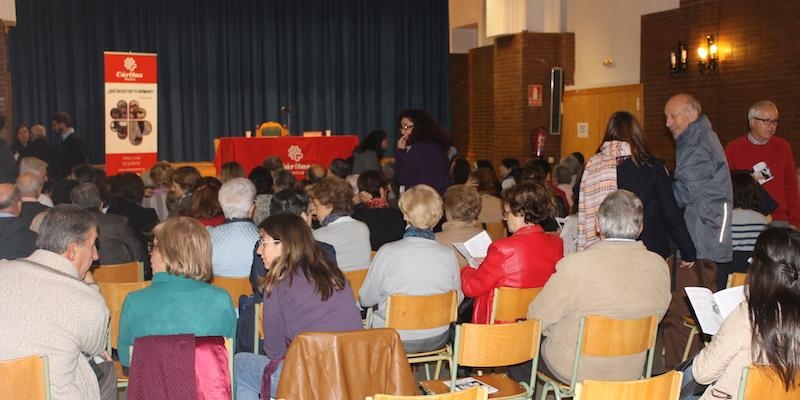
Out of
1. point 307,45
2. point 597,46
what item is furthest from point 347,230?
point 307,45

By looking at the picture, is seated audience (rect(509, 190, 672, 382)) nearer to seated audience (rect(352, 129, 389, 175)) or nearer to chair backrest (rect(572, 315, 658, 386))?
chair backrest (rect(572, 315, 658, 386))

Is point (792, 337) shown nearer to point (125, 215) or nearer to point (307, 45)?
point (125, 215)

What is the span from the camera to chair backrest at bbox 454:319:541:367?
3447 mm

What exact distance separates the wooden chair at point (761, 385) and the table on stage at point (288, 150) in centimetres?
1157

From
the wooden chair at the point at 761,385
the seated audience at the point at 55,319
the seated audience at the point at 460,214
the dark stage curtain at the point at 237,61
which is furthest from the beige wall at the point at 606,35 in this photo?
the seated audience at the point at 55,319

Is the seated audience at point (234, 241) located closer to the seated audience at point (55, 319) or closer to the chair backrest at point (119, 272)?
the chair backrest at point (119, 272)

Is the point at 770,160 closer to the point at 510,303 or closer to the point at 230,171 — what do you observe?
the point at 510,303

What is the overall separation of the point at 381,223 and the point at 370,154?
3658mm

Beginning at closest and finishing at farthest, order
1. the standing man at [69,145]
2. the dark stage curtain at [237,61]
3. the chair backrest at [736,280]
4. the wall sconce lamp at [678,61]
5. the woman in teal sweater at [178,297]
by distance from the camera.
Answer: the woman in teal sweater at [178,297]
the chair backrest at [736,280]
the standing man at [69,145]
the wall sconce lamp at [678,61]
the dark stage curtain at [237,61]

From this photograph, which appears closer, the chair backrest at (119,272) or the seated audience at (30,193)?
the chair backrest at (119,272)

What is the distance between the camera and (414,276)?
13.8ft

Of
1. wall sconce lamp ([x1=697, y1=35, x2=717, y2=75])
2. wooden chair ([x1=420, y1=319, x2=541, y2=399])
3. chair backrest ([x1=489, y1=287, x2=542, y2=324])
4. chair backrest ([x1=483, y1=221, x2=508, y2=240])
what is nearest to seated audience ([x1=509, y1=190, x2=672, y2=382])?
wooden chair ([x1=420, y1=319, x2=541, y2=399])

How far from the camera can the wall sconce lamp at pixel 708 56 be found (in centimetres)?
1083

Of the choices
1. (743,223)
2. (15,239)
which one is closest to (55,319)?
(15,239)
